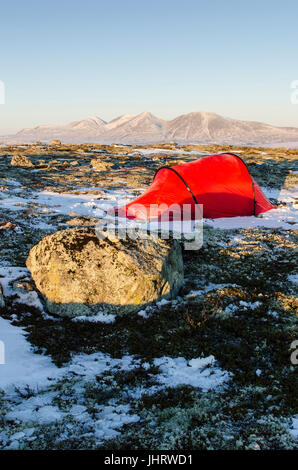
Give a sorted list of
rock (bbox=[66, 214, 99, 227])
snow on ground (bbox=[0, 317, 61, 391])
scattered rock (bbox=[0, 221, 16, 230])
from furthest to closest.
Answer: rock (bbox=[66, 214, 99, 227]), scattered rock (bbox=[0, 221, 16, 230]), snow on ground (bbox=[0, 317, 61, 391])

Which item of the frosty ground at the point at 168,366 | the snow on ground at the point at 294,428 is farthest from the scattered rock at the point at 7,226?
the snow on ground at the point at 294,428

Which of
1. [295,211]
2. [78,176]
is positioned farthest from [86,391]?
[78,176]

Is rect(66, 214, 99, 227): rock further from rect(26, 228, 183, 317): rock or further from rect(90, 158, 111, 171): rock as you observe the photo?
rect(90, 158, 111, 171): rock

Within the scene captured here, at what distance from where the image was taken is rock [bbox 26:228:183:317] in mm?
7750

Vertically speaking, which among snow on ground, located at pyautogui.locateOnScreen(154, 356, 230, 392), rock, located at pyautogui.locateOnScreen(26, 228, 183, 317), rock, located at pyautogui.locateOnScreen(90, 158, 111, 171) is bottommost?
snow on ground, located at pyautogui.locateOnScreen(154, 356, 230, 392)

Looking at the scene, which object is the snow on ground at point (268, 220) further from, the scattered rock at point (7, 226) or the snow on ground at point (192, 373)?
the snow on ground at point (192, 373)

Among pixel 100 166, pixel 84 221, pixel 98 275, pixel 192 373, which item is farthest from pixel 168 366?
pixel 100 166

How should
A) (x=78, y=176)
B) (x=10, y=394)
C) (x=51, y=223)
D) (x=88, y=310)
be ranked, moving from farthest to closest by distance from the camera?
(x=78, y=176) < (x=51, y=223) < (x=88, y=310) < (x=10, y=394)

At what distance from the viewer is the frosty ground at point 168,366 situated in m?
4.24

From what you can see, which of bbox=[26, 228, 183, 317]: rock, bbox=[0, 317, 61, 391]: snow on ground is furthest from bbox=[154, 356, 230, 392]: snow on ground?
bbox=[26, 228, 183, 317]: rock

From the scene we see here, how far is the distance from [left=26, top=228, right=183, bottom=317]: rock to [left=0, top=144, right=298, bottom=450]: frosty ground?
34 centimetres
